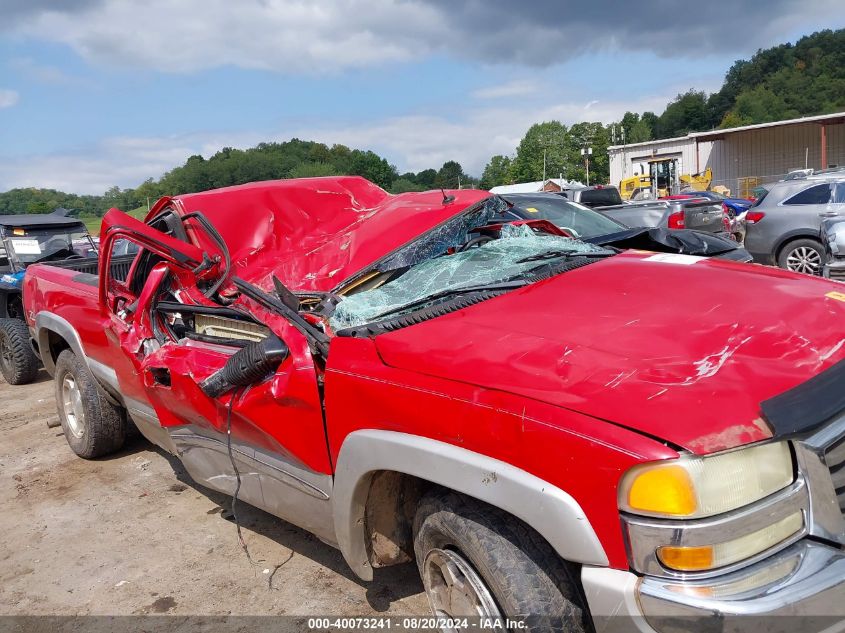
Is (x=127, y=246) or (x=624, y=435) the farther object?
(x=127, y=246)

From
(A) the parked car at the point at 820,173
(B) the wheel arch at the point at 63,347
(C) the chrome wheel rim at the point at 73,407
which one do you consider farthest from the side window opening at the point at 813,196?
(C) the chrome wheel rim at the point at 73,407

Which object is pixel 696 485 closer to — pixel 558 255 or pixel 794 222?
pixel 558 255

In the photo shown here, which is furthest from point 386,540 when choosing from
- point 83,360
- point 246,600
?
point 83,360

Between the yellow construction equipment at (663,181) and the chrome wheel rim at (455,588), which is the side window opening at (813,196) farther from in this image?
the yellow construction equipment at (663,181)

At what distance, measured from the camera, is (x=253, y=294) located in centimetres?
300

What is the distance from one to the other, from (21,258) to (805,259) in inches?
438

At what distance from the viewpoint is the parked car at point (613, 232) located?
6062 mm

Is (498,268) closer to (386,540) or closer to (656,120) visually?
(386,540)

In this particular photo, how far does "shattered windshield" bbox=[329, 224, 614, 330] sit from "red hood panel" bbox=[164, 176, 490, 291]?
0.21 m

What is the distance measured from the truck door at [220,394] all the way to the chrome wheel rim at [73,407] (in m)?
1.24

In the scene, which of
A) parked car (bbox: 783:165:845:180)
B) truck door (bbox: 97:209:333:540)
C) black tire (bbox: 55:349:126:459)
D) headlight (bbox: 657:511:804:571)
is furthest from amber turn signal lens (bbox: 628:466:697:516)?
parked car (bbox: 783:165:845:180)

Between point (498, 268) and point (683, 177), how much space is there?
42.0m

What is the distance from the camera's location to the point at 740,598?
5.53 feet

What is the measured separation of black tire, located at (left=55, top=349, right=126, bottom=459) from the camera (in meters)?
4.74
